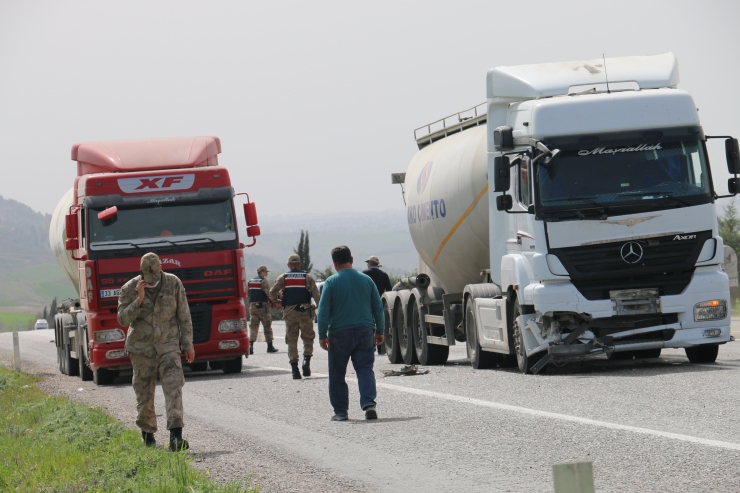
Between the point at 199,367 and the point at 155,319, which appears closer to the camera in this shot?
the point at 155,319

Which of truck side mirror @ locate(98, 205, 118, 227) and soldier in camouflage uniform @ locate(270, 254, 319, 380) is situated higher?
truck side mirror @ locate(98, 205, 118, 227)

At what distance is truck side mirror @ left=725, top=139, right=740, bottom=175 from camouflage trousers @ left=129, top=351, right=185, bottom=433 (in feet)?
25.6

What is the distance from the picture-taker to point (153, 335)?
1033cm

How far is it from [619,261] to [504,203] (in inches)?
67.4

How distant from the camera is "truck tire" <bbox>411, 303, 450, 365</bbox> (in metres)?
19.7

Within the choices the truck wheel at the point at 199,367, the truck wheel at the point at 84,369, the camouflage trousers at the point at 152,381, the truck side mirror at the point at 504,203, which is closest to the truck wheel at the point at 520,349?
the truck side mirror at the point at 504,203

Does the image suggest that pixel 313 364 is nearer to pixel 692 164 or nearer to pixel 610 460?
pixel 692 164

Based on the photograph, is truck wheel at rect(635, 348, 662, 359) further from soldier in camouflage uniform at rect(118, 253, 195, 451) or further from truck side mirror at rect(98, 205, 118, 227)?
soldier in camouflage uniform at rect(118, 253, 195, 451)

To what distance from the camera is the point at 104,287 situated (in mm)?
18453

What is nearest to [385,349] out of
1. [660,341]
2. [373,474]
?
[660,341]

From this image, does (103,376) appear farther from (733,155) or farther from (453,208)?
(733,155)

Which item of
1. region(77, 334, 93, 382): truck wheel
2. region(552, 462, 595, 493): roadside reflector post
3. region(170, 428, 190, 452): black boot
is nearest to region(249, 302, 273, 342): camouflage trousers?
region(77, 334, 93, 382): truck wheel

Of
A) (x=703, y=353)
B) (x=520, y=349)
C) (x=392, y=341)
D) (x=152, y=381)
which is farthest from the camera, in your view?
(x=392, y=341)

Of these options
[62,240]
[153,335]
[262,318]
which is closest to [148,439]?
[153,335]
